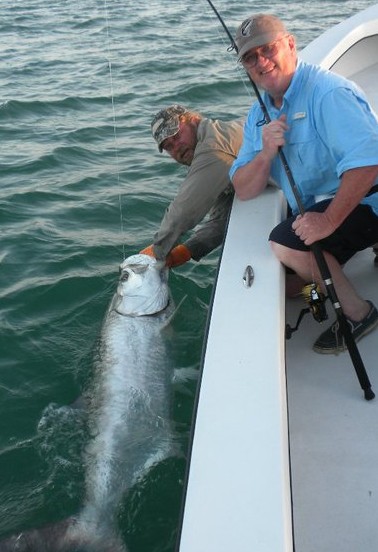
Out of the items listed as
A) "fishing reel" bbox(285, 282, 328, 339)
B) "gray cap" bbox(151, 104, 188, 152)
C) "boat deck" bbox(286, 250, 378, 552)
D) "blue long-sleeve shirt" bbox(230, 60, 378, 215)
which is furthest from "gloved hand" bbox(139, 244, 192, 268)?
"fishing reel" bbox(285, 282, 328, 339)

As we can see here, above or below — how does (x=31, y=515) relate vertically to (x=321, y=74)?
below

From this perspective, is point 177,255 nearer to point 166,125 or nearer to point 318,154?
point 166,125

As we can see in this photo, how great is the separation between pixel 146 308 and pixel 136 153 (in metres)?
3.75

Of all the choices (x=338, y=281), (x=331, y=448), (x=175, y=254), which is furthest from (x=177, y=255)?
(x=331, y=448)

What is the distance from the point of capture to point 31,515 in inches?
129

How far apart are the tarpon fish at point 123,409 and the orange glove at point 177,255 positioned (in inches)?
2.9

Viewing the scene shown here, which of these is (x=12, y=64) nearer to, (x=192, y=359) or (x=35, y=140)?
(x=35, y=140)

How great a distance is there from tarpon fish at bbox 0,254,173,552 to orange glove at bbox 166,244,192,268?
0.24 feet

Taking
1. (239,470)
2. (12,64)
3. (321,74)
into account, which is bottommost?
(12,64)

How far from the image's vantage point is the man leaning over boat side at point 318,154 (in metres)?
2.90

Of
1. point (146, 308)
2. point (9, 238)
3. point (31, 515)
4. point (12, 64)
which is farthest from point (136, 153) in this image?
point (31, 515)

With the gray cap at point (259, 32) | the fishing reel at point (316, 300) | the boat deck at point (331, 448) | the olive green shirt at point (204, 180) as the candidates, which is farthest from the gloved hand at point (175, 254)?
the gray cap at point (259, 32)

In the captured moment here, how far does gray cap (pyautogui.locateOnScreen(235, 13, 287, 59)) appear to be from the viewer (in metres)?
3.01

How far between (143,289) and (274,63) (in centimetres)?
189
